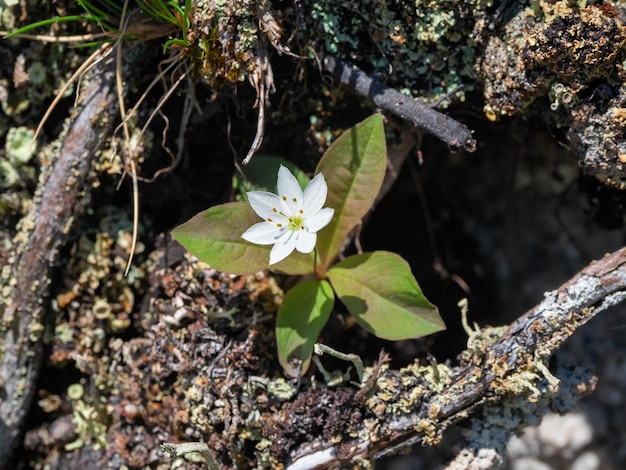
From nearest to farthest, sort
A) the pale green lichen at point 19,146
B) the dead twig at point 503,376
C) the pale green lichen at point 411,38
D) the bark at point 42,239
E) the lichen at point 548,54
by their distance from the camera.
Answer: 1. the lichen at point 548,54
2. the dead twig at point 503,376
3. the pale green lichen at point 411,38
4. the bark at point 42,239
5. the pale green lichen at point 19,146

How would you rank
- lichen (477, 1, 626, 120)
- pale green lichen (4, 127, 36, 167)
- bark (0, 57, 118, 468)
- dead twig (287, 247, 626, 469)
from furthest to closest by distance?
1. pale green lichen (4, 127, 36, 167)
2. bark (0, 57, 118, 468)
3. dead twig (287, 247, 626, 469)
4. lichen (477, 1, 626, 120)

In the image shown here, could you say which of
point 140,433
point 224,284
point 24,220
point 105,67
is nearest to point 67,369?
point 140,433

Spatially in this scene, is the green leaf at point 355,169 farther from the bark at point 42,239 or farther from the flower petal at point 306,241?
the bark at point 42,239

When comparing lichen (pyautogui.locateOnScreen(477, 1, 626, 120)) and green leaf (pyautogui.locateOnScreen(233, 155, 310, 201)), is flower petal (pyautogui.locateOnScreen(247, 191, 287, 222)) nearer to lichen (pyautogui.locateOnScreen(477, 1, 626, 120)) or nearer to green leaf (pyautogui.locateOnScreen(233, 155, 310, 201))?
green leaf (pyautogui.locateOnScreen(233, 155, 310, 201))

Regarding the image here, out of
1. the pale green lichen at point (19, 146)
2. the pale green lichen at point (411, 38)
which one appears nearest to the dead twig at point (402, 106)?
the pale green lichen at point (411, 38)

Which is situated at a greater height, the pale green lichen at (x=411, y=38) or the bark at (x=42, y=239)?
the pale green lichen at (x=411, y=38)

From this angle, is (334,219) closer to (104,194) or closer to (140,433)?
(104,194)

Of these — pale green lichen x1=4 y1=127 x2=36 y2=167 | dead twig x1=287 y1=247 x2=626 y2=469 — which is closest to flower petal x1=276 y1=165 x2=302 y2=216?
dead twig x1=287 y1=247 x2=626 y2=469

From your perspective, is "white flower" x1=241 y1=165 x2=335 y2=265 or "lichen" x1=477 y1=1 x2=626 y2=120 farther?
"white flower" x1=241 y1=165 x2=335 y2=265
